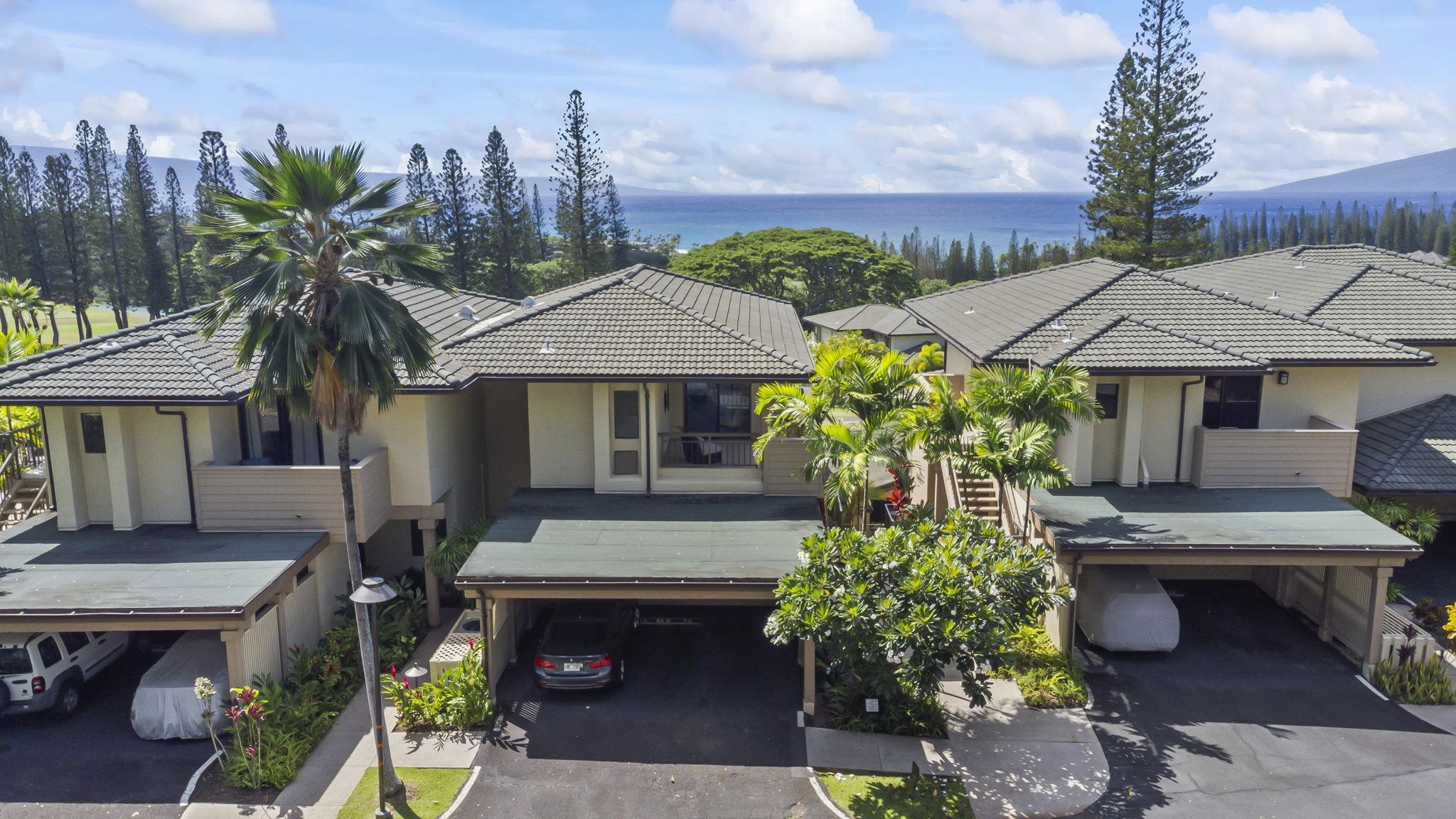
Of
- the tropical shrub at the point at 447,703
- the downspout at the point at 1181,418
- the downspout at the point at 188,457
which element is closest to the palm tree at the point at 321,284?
the tropical shrub at the point at 447,703

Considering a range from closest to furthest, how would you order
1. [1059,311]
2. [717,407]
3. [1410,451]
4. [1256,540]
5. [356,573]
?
[356,573] → [1256,540] → [1410,451] → [1059,311] → [717,407]

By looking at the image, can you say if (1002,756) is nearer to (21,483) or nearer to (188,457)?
(188,457)

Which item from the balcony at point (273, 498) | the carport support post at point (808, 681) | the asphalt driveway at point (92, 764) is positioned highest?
the balcony at point (273, 498)

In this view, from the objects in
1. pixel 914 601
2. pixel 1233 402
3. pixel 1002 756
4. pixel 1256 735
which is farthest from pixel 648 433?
pixel 1233 402

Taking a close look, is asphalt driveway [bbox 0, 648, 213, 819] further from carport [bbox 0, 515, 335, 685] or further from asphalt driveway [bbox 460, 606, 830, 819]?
asphalt driveway [bbox 460, 606, 830, 819]

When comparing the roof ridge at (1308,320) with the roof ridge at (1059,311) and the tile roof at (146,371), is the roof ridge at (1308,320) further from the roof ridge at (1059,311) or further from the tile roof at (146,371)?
the tile roof at (146,371)

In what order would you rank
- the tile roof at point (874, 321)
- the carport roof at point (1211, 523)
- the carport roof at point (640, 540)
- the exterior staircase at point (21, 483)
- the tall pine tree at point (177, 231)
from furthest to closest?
the tall pine tree at point (177, 231)
the tile roof at point (874, 321)
the exterior staircase at point (21, 483)
the carport roof at point (1211, 523)
the carport roof at point (640, 540)
